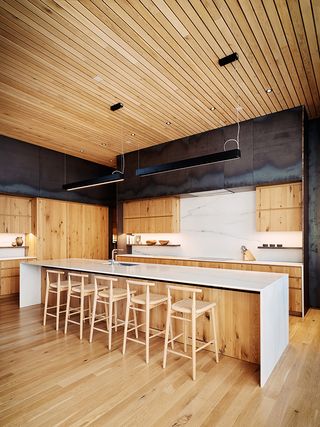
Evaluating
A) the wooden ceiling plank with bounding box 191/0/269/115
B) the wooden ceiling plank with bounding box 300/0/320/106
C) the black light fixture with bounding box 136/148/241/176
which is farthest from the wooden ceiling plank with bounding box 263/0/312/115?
the black light fixture with bounding box 136/148/241/176

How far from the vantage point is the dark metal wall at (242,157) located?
4.61 meters

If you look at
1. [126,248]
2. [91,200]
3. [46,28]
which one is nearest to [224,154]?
[46,28]

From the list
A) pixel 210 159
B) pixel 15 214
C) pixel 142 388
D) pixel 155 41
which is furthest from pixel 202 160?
pixel 15 214

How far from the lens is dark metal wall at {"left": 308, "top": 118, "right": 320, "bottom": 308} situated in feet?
16.2

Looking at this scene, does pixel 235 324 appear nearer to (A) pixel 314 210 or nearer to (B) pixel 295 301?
(B) pixel 295 301

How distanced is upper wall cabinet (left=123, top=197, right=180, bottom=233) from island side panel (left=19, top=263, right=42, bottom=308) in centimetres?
251

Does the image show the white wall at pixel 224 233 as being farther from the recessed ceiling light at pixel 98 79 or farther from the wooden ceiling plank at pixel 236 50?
the recessed ceiling light at pixel 98 79

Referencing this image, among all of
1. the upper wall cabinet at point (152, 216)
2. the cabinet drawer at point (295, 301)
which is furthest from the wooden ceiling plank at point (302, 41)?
the upper wall cabinet at point (152, 216)

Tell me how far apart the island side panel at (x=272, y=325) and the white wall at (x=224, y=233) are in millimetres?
2092

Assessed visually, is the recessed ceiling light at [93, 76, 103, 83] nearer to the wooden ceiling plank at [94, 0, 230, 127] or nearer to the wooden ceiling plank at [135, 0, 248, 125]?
the wooden ceiling plank at [94, 0, 230, 127]

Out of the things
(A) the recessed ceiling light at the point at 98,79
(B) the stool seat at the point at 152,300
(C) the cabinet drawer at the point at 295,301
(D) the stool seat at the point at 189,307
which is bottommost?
(C) the cabinet drawer at the point at 295,301

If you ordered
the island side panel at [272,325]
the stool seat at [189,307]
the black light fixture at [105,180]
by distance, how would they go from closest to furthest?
1. the island side panel at [272,325]
2. the stool seat at [189,307]
3. the black light fixture at [105,180]

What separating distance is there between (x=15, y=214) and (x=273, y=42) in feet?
19.2

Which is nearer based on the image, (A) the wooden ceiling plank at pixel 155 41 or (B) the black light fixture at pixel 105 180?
(A) the wooden ceiling plank at pixel 155 41
